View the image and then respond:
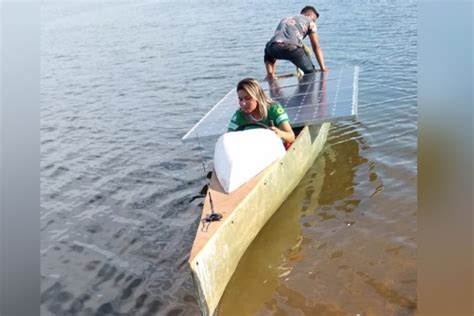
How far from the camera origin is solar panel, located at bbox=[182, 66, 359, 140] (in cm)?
742

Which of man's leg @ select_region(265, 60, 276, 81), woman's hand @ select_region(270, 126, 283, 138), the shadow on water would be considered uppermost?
man's leg @ select_region(265, 60, 276, 81)

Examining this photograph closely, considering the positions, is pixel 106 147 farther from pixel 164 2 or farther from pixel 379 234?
pixel 164 2

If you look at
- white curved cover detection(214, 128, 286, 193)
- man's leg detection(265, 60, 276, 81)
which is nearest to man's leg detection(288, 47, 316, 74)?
man's leg detection(265, 60, 276, 81)

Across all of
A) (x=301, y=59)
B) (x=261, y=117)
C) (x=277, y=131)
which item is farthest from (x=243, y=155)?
(x=301, y=59)

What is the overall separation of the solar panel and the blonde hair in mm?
938

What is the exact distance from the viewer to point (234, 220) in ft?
16.4

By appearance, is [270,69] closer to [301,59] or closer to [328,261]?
[301,59]

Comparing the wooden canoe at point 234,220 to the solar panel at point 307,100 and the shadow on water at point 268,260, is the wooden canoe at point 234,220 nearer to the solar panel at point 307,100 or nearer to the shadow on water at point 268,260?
the shadow on water at point 268,260

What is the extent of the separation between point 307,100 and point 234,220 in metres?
3.76

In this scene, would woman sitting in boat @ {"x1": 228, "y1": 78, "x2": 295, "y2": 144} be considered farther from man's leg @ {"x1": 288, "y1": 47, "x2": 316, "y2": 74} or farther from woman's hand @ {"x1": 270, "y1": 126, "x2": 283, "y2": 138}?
man's leg @ {"x1": 288, "y1": 47, "x2": 316, "y2": 74}

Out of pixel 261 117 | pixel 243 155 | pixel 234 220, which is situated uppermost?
pixel 261 117

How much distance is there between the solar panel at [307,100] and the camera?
7418 mm
